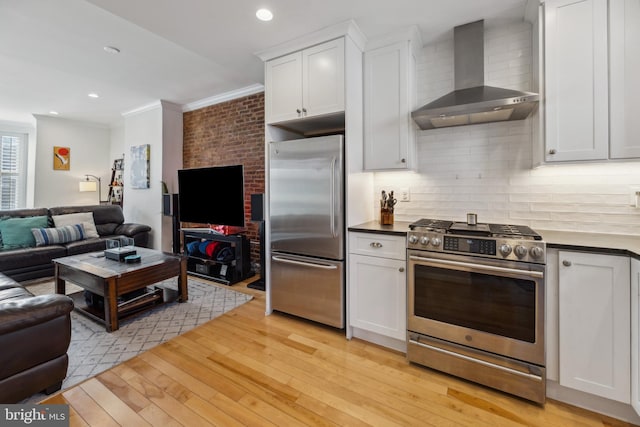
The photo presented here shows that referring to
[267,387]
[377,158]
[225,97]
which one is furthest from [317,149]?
[225,97]

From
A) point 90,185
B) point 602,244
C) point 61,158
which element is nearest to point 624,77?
point 602,244

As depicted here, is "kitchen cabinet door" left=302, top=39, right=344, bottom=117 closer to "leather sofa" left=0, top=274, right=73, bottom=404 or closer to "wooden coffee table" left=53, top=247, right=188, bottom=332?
"wooden coffee table" left=53, top=247, right=188, bottom=332

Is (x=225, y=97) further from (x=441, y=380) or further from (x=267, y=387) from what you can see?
(x=441, y=380)

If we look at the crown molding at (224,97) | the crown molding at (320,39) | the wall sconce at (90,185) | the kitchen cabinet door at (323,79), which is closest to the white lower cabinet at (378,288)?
the kitchen cabinet door at (323,79)

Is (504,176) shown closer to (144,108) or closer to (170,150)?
(170,150)

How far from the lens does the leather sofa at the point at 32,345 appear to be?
1.50m

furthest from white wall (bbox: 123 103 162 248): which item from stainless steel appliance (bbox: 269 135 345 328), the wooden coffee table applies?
stainless steel appliance (bbox: 269 135 345 328)

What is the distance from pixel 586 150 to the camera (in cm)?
183

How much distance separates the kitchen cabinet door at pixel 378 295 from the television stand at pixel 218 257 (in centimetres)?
199

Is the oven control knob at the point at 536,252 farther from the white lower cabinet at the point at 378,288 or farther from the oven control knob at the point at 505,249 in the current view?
the white lower cabinet at the point at 378,288

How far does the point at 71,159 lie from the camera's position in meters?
6.13

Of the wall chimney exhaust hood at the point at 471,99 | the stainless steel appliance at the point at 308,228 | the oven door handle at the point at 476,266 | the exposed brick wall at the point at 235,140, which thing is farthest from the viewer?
the exposed brick wall at the point at 235,140

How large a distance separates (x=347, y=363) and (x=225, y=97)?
4.22 metres

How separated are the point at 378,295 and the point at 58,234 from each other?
4.63 metres
